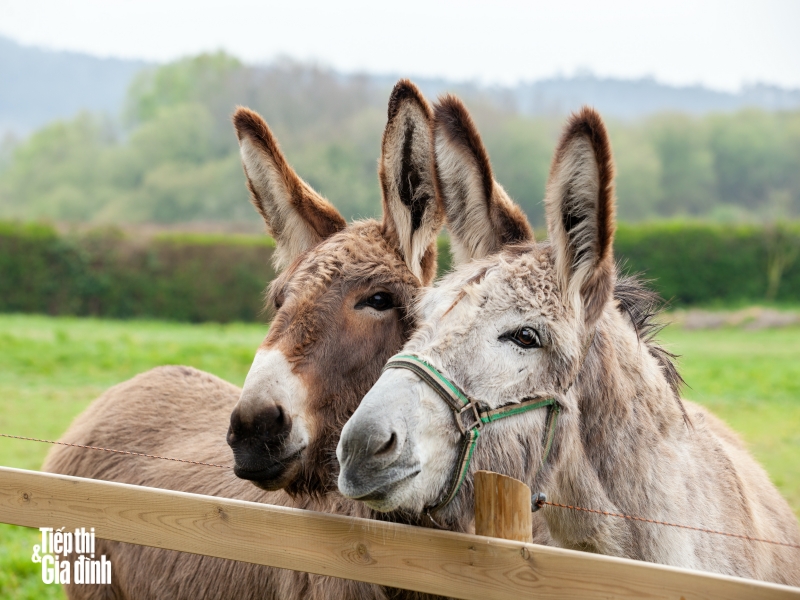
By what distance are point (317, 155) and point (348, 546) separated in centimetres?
5363

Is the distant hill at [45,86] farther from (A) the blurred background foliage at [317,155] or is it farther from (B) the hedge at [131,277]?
(B) the hedge at [131,277]

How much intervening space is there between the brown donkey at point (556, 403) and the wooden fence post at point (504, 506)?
3.8 inches

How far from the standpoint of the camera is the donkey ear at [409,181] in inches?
113

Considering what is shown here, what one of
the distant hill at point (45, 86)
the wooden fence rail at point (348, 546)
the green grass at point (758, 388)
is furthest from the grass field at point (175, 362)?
the distant hill at point (45, 86)

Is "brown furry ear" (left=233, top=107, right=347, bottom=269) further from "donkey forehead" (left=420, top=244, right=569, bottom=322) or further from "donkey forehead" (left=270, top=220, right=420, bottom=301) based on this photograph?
"donkey forehead" (left=420, top=244, right=569, bottom=322)

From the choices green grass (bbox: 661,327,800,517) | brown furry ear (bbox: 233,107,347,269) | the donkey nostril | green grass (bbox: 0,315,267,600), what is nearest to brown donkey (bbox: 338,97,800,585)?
the donkey nostril

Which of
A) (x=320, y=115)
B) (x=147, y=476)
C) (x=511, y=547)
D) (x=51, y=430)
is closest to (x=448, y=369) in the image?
(x=511, y=547)

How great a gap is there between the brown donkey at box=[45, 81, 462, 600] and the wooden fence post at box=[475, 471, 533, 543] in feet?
2.36

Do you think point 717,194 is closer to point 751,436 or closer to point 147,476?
point 751,436

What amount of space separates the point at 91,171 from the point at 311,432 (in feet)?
235

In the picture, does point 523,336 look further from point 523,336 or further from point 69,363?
point 69,363

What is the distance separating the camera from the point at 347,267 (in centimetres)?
270

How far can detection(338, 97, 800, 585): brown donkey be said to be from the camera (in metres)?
2.04

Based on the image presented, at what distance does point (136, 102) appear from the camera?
80562 millimetres
